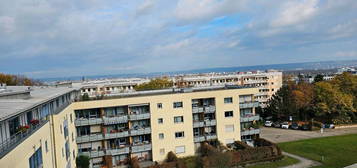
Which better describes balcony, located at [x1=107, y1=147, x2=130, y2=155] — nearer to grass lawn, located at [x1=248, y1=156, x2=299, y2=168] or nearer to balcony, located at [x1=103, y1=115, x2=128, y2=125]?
balcony, located at [x1=103, y1=115, x2=128, y2=125]

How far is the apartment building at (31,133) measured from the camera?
43.2ft

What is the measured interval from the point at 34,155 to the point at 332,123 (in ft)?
187

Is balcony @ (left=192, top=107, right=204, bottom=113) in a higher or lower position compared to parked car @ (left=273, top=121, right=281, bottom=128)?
higher

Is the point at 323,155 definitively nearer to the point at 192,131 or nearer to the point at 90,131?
the point at 192,131

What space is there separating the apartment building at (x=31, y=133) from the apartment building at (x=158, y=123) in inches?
304

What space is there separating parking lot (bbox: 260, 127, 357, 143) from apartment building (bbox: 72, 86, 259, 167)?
8745 millimetres

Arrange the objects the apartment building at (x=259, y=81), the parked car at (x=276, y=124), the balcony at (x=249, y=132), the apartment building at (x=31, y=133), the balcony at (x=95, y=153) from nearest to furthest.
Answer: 1. the apartment building at (x=31, y=133)
2. the balcony at (x=95, y=153)
3. the balcony at (x=249, y=132)
4. the parked car at (x=276, y=124)
5. the apartment building at (x=259, y=81)

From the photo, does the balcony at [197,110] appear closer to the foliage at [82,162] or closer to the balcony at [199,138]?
the balcony at [199,138]

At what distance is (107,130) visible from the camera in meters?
35.5

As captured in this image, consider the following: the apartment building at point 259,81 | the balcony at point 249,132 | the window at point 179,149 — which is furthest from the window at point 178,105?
the apartment building at point 259,81

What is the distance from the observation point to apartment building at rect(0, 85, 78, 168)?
13172 mm

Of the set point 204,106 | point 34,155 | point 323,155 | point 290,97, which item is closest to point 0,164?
point 34,155

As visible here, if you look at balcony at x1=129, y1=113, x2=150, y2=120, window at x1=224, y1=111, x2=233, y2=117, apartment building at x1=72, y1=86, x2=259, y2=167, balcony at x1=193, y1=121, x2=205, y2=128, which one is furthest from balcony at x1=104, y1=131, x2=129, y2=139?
window at x1=224, y1=111, x2=233, y2=117

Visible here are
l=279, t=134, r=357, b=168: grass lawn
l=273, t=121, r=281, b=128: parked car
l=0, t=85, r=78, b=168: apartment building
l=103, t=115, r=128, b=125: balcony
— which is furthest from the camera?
l=273, t=121, r=281, b=128: parked car
